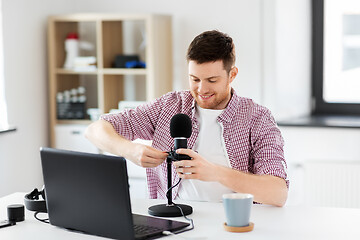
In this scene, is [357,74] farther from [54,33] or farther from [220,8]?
[54,33]

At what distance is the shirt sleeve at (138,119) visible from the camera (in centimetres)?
247

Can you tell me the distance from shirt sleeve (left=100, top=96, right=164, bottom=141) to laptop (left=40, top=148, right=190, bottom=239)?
59 centimetres

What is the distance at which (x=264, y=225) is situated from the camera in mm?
1899

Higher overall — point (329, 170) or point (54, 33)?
point (54, 33)

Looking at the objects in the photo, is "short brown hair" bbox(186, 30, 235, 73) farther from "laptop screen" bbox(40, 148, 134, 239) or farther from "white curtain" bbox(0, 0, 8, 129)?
"white curtain" bbox(0, 0, 8, 129)

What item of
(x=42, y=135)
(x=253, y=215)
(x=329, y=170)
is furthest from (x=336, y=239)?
(x=42, y=135)

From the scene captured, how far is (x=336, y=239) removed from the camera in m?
1.76

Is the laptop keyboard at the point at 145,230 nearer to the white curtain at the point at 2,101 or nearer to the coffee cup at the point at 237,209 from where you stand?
the coffee cup at the point at 237,209

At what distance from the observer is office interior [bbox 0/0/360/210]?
3855 millimetres

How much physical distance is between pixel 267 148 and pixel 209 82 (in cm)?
34

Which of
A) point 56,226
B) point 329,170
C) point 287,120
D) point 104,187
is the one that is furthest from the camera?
point 287,120

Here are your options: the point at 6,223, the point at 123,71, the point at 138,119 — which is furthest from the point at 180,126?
the point at 123,71

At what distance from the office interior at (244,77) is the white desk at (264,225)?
1.82 m

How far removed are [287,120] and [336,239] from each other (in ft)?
7.69
